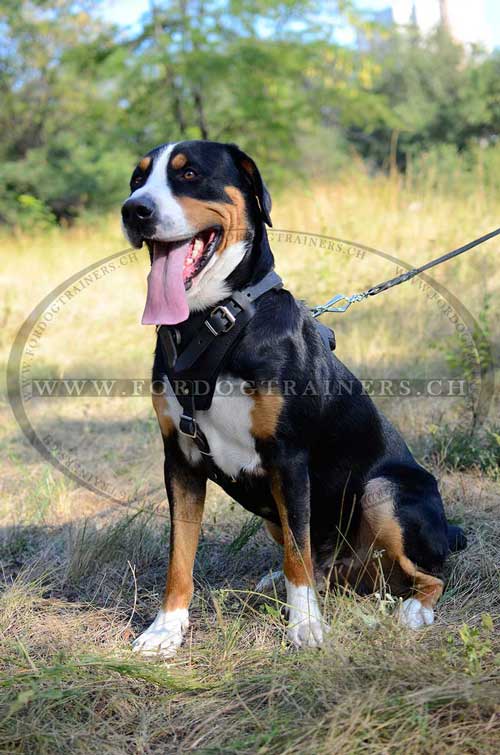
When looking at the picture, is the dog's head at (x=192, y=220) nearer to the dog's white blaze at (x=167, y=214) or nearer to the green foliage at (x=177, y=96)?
the dog's white blaze at (x=167, y=214)

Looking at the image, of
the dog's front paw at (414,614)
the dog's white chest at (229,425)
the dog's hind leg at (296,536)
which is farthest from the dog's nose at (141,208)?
the dog's front paw at (414,614)

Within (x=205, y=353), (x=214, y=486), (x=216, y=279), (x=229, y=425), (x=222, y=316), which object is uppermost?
(x=216, y=279)

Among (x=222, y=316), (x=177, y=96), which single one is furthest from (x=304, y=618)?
(x=177, y=96)

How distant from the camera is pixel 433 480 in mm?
3078

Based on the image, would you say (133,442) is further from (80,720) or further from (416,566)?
(80,720)

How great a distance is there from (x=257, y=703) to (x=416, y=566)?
39.2 inches

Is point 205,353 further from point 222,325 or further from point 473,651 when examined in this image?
point 473,651

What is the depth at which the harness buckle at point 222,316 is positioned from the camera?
8.72 ft

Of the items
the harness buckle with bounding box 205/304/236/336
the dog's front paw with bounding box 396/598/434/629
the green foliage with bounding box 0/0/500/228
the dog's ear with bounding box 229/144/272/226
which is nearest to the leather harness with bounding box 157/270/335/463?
the harness buckle with bounding box 205/304/236/336

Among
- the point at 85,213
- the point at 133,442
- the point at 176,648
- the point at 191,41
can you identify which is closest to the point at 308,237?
the point at 133,442

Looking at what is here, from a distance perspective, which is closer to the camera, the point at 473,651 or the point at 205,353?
the point at 473,651

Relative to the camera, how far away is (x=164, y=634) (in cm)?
271

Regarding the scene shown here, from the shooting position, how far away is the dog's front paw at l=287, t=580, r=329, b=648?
2.55 meters

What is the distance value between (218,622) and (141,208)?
149 centimetres
